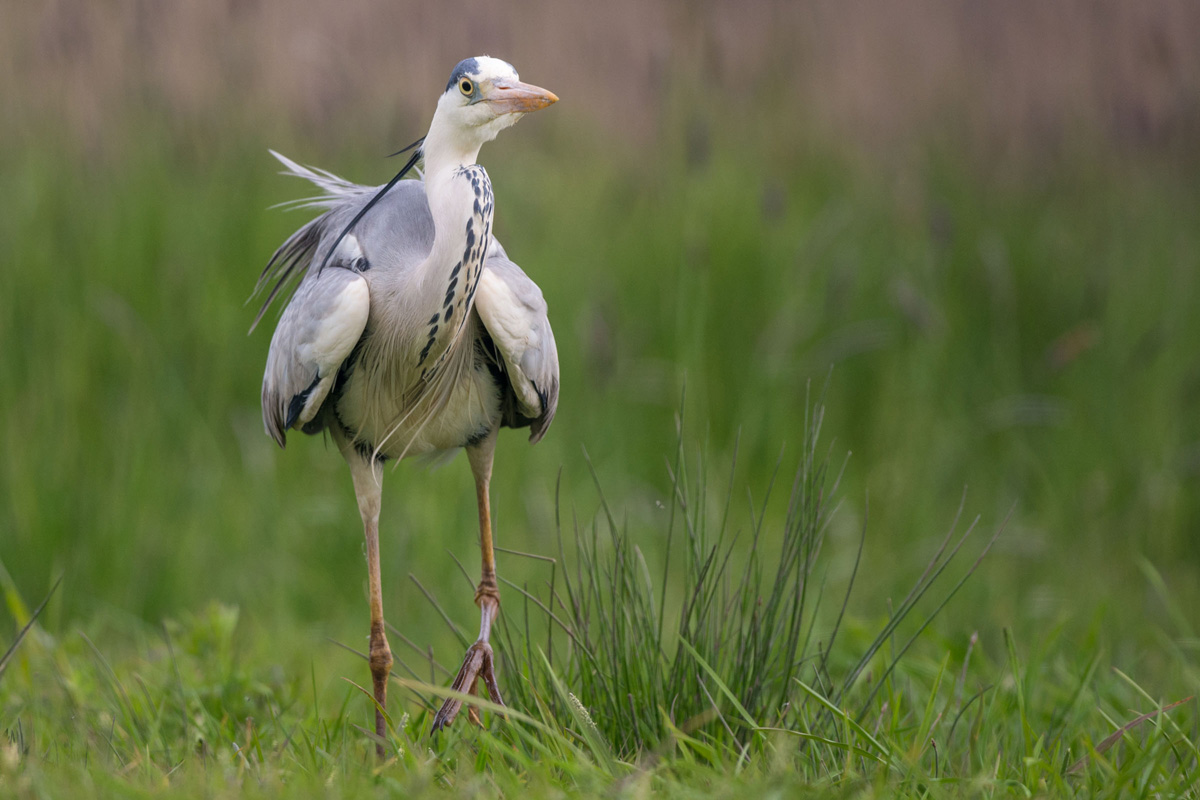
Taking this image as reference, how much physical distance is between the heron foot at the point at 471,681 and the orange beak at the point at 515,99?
→ 123cm

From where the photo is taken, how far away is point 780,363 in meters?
5.09

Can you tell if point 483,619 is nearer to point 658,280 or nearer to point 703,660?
point 703,660

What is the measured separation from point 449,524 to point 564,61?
3.04 meters

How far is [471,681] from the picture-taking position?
102 inches

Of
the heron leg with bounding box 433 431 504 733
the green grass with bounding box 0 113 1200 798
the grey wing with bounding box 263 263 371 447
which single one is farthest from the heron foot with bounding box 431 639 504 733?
the green grass with bounding box 0 113 1200 798

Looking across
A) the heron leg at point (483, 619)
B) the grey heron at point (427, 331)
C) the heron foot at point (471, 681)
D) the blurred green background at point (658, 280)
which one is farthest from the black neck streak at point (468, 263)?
the blurred green background at point (658, 280)

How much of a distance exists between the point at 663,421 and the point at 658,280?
0.74 m

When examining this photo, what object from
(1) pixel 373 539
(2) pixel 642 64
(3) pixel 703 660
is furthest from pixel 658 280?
(3) pixel 703 660

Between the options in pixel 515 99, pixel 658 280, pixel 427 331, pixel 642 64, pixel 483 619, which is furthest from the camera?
pixel 642 64

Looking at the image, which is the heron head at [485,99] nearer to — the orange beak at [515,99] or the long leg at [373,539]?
the orange beak at [515,99]

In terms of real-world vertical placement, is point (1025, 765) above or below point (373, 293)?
below

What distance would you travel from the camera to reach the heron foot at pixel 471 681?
2564 mm

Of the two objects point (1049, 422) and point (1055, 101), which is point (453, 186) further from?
point (1055, 101)

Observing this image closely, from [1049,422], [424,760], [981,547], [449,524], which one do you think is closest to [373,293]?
[424,760]
